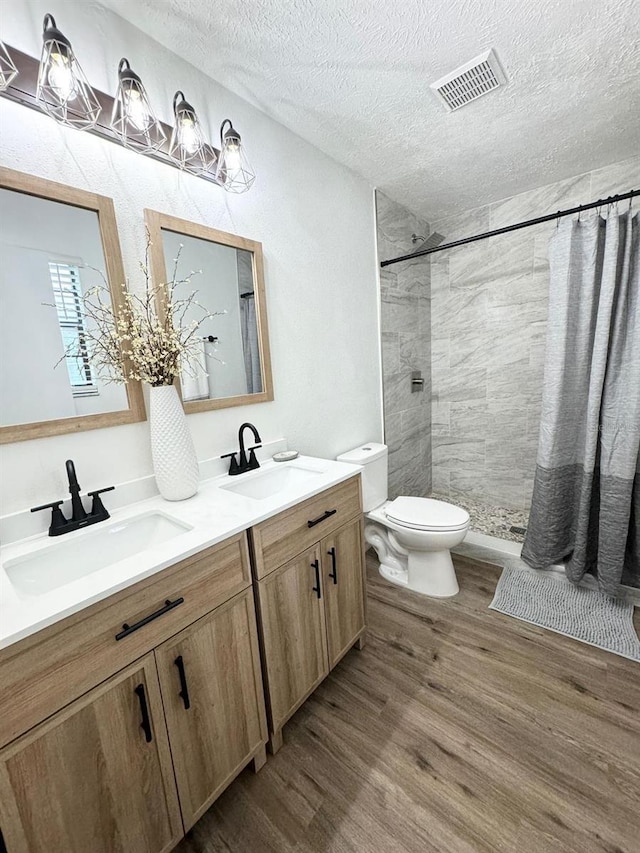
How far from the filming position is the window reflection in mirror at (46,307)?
0.99 m

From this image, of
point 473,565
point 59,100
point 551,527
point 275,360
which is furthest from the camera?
point 473,565

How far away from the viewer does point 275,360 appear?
173cm

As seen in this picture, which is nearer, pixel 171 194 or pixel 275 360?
pixel 171 194

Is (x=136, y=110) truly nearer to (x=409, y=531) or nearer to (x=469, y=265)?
(x=409, y=531)

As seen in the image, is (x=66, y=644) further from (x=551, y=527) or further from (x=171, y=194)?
(x=551, y=527)

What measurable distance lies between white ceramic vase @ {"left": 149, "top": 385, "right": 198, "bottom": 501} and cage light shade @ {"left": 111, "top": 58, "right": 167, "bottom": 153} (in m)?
0.84

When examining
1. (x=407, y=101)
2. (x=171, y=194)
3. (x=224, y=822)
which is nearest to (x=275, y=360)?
(x=171, y=194)

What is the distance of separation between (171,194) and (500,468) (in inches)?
111

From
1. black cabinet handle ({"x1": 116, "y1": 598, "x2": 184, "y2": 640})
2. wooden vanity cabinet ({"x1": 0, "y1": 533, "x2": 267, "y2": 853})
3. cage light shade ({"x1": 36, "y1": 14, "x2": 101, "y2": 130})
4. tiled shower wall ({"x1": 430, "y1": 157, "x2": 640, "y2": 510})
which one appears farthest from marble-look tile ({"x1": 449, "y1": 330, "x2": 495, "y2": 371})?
black cabinet handle ({"x1": 116, "y1": 598, "x2": 184, "y2": 640})

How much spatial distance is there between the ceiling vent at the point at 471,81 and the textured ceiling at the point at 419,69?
3 centimetres

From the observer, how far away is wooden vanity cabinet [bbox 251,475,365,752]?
1.15m

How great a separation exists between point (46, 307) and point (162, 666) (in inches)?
42.1

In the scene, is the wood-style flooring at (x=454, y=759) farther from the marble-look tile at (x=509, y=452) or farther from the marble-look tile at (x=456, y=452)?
the marble-look tile at (x=456, y=452)

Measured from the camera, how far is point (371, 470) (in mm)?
2111
